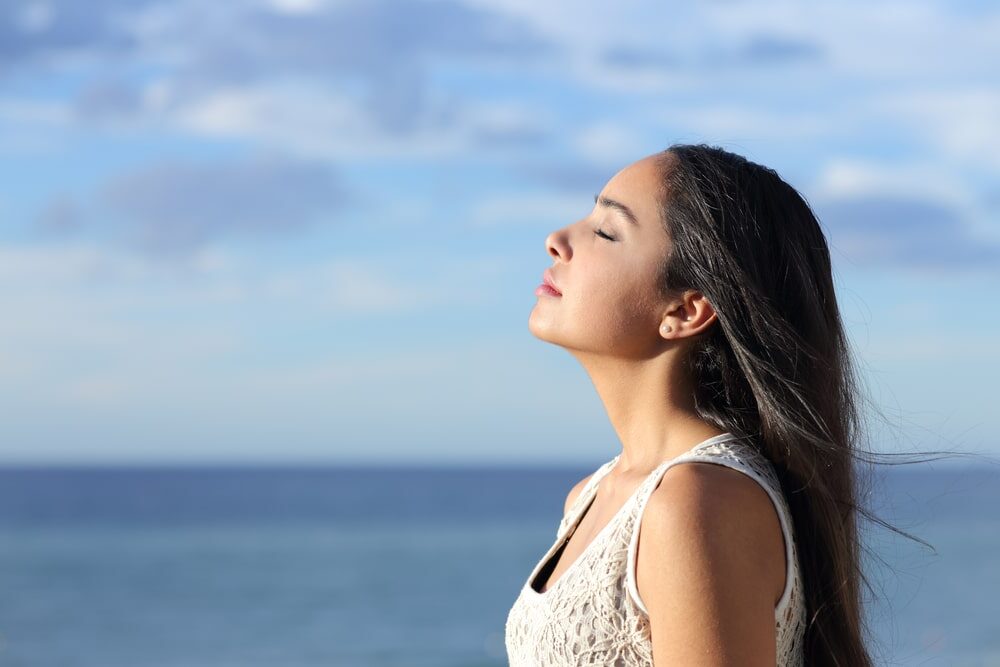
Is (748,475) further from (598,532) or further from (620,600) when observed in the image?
(598,532)

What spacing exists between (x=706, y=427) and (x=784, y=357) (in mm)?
220

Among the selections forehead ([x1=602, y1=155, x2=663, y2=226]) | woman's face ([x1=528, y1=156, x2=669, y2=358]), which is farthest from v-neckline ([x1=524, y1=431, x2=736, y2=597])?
forehead ([x1=602, y1=155, x2=663, y2=226])

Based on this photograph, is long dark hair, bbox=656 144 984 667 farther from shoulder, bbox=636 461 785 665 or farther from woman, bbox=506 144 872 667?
shoulder, bbox=636 461 785 665

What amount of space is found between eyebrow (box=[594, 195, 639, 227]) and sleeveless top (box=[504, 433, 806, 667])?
0.48 meters

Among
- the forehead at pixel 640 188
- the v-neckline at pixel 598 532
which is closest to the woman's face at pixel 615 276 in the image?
the forehead at pixel 640 188

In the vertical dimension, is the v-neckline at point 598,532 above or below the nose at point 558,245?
below

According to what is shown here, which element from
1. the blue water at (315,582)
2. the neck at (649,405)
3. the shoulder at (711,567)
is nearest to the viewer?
the shoulder at (711,567)

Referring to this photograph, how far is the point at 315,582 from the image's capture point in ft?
112

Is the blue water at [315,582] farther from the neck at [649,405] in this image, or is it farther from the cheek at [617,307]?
the cheek at [617,307]

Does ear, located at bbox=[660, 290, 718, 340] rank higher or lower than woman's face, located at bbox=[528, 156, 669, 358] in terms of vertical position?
lower

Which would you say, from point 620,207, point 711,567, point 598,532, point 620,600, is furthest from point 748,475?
point 620,207

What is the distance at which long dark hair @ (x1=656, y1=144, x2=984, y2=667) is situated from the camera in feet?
7.52

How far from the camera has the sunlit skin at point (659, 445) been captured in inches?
79.8

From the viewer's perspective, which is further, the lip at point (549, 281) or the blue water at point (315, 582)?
Answer: the blue water at point (315, 582)
